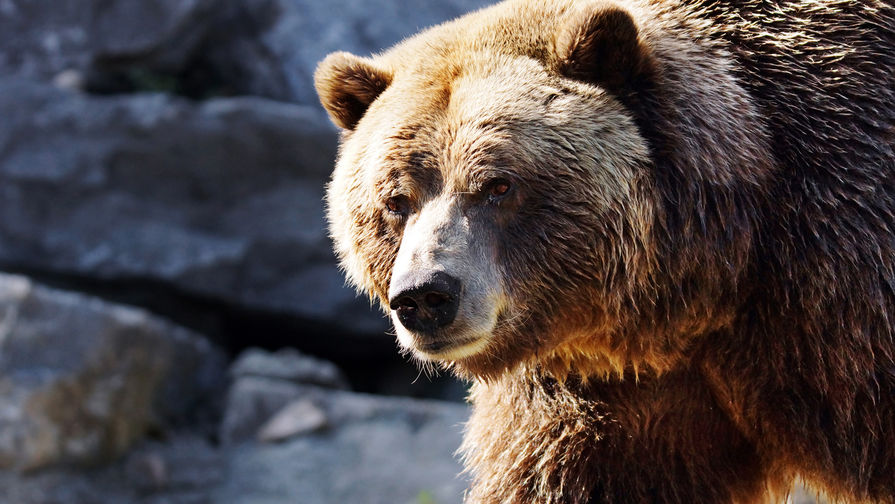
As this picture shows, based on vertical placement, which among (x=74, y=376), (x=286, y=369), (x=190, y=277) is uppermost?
Answer: (x=74, y=376)

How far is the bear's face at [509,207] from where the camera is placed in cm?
343

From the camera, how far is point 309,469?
27.3ft

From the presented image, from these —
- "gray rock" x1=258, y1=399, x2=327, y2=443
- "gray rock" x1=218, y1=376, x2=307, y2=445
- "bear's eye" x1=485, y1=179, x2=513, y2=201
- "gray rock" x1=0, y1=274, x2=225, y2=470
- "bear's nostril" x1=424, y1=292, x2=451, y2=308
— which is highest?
"bear's eye" x1=485, y1=179, x2=513, y2=201

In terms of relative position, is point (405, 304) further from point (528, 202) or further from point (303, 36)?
point (303, 36)

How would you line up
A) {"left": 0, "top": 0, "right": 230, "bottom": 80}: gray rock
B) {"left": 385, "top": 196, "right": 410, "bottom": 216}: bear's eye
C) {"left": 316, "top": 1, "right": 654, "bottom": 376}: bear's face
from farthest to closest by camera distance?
{"left": 0, "top": 0, "right": 230, "bottom": 80}: gray rock
{"left": 385, "top": 196, "right": 410, "bottom": 216}: bear's eye
{"left": 316, "top": 1, "right": 654, "bottom": 376}: bear's face

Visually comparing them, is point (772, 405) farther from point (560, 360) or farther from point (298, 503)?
point (298, 503)

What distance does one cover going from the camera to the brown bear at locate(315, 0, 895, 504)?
3.50m

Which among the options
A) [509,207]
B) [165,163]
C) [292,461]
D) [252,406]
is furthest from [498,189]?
[165,163]

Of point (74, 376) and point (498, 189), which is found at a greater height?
point (498, 189)

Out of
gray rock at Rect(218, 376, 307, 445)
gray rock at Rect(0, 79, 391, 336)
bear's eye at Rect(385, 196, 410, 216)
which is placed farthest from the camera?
gray rock at Rect(0, 79, 391, 336)

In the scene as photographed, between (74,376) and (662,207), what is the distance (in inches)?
229

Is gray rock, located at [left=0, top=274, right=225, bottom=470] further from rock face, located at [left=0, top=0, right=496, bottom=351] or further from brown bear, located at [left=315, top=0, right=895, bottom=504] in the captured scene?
brown bear, located at [left=315, top=0, right=895, bottom=504]

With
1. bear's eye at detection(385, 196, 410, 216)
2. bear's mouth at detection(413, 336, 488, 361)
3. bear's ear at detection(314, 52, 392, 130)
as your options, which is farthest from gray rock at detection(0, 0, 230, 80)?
bear's mouth at detection(413, 336, 488, 361)

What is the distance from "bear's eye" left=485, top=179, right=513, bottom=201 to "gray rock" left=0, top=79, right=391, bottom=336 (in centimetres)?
621
